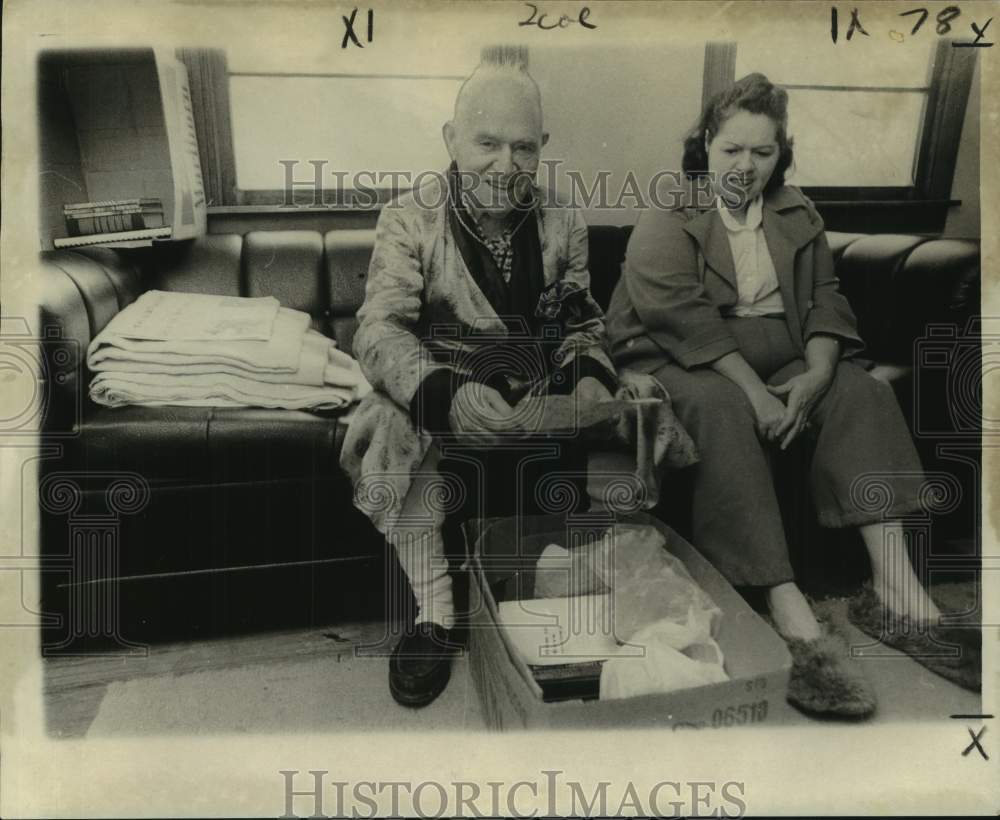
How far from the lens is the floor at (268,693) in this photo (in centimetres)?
99

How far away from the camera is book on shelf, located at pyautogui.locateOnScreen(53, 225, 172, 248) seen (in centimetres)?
100

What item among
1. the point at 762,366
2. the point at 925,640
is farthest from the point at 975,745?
the point at 762,366

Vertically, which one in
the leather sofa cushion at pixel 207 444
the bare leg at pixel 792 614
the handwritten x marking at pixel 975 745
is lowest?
the handwritten x marking at pixel 975 745

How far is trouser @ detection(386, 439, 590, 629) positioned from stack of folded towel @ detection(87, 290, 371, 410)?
16cm

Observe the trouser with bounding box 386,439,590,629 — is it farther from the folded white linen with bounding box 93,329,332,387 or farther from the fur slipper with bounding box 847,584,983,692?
the fur slipper with bounding box 847,584,983,692

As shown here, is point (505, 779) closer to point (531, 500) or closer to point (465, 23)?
point (531, 500)

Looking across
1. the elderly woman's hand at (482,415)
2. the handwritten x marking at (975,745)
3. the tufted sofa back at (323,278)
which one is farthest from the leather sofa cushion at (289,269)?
the handwritten x marking at (975,745)

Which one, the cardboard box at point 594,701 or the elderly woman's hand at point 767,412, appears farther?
the elderly woman's hand at point 767,412

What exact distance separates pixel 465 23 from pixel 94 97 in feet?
1.63

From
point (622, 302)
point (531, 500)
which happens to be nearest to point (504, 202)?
point (622, 302)

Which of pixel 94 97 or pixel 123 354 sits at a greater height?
pixel 94 97

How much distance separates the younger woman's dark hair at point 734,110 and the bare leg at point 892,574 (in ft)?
1.83

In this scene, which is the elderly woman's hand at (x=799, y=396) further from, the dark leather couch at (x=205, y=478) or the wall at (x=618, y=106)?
the wall at (x=618, y=106)

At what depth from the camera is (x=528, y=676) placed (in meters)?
0.88
